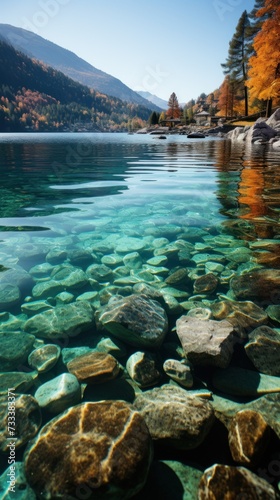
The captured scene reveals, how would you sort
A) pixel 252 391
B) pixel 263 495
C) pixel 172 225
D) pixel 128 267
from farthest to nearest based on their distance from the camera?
pixel 172 225
pixel 128 267
pixel 252 391
pixel 263 495

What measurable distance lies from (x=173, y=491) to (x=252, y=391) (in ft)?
3.24

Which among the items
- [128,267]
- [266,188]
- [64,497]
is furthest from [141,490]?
[266,188]

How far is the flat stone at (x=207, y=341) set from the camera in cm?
243

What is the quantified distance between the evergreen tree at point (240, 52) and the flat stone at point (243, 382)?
176ft

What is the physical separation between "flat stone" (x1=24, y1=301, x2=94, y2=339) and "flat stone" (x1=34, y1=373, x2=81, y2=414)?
0.70 meters

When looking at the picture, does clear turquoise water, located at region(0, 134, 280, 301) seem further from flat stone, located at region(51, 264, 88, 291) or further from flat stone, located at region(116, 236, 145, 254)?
flat stone, located at region(51, 264, 88, 291)

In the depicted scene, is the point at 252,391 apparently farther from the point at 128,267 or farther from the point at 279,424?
the point at 128,267

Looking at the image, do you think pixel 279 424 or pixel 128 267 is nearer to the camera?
pixel 279 424

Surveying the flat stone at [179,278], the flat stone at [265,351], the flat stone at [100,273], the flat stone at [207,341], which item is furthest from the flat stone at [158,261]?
the flat stone at [265,351]

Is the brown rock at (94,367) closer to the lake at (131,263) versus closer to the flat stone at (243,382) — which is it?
the lake at (131,263)

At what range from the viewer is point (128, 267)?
4.42m

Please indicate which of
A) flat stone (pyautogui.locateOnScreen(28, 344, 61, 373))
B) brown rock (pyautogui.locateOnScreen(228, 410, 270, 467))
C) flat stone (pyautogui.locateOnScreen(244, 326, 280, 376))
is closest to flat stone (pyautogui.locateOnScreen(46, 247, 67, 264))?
flat stone (pyautogui.locateOnScreen(28, 344, 61, 373))

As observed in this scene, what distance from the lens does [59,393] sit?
216cm

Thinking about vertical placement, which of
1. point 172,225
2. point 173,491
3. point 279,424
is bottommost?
point 173,491
